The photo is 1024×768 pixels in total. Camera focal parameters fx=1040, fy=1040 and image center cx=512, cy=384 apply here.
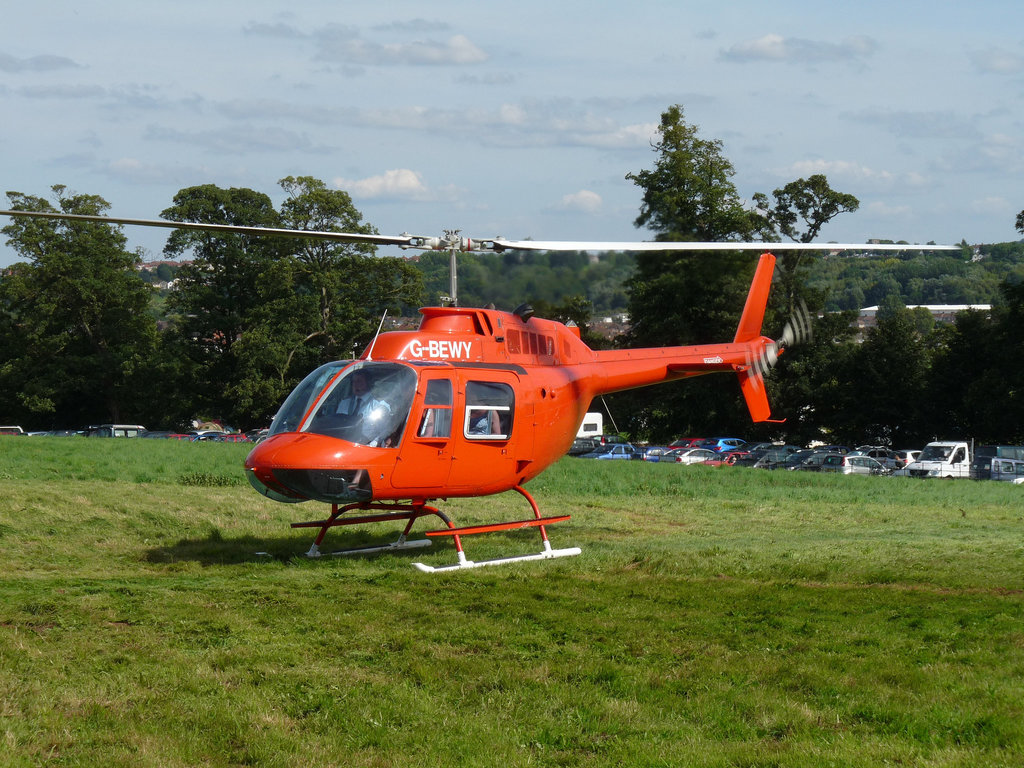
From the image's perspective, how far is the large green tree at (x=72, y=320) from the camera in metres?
61.6

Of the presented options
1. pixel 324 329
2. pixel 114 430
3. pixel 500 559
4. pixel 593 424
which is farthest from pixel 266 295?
pixel 500 559

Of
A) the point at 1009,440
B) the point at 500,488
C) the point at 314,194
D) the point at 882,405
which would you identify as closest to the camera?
the point at 500,488

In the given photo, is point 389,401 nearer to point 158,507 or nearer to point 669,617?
point 669,617

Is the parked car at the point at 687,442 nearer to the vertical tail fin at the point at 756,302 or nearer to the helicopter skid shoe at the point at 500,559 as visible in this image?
the vertical tail fin at the point at 756,302

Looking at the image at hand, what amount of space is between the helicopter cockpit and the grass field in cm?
186

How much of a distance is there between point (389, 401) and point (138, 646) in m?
5.01

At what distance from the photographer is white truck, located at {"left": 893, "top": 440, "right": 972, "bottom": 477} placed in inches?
1666

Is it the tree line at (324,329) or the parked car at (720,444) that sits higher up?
the tree line at (324,329)

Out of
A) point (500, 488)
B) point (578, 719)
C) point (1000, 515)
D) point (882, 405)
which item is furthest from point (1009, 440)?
point (578, 719)

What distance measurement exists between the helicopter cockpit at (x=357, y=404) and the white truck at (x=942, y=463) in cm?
3355

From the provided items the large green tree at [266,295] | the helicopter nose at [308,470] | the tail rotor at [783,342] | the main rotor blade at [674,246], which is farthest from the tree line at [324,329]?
the helicopter nose at [308,470]

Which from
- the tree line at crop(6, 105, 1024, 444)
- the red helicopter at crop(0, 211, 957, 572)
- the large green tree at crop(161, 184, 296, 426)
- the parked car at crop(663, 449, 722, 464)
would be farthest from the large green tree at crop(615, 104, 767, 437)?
the large green tree at crop(161, 184, 296, 426)

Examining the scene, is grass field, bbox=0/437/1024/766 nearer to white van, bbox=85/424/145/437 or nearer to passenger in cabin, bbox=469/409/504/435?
passenger in cabin, bbox=469/409/504/435

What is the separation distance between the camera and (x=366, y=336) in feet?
187
